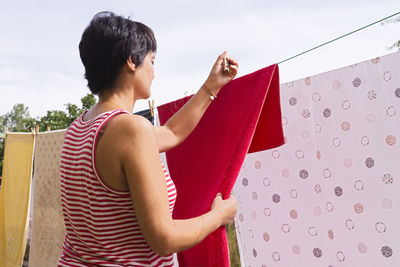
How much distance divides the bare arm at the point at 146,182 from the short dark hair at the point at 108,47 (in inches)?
6.7

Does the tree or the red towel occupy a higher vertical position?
the tree

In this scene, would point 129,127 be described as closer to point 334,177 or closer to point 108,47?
point 108,47

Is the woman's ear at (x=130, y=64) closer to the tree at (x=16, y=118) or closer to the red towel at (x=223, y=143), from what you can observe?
the red towel at (x=223, y=143)

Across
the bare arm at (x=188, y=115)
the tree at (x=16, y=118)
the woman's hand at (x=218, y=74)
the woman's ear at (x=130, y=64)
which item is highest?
the tree at (x=16, y=118)

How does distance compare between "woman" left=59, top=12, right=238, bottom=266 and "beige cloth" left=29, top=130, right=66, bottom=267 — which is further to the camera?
"beige cloth" left=29, top=130, right=66, bottom=267

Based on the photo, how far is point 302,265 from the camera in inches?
57.4

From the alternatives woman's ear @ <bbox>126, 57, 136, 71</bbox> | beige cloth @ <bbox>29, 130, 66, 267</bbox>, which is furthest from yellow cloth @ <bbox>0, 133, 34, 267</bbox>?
woman's ear @ <bbox>126, 57, 136, 71</bbox>

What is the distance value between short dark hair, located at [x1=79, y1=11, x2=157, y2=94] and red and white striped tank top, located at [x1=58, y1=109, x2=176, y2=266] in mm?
125

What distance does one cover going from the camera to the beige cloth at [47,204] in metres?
3.02

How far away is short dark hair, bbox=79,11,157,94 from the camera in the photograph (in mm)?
949

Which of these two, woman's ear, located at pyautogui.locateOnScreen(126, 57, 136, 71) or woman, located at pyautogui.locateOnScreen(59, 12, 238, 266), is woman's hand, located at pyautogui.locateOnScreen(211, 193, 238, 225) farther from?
woman's ear, located at pyautogui.locateOnScreen(126, 57, 136, 71)

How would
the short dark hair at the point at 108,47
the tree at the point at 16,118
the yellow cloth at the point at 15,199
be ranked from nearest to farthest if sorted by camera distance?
the short dark hair at the point at 108,47, the yellow cloth at the point at 15,199, the tree at the point at 16,118

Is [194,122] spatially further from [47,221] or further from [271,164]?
[47,221]

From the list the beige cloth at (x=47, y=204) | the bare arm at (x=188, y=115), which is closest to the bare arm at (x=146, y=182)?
the bare arm at (x=188, y=115)
